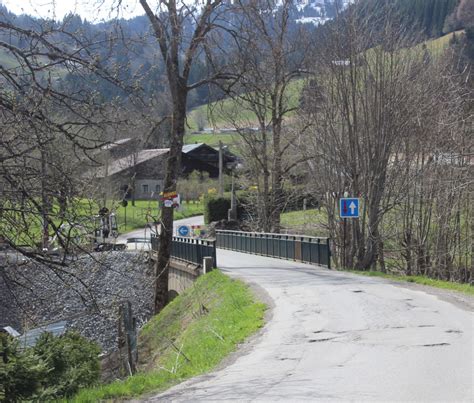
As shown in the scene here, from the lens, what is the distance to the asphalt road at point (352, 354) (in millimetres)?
8344

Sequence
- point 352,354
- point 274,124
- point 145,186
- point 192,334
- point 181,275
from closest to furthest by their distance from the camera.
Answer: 1. point 352,354
2. point 192,334
3. point 181,275
4. point 274,124
5. point 145,186

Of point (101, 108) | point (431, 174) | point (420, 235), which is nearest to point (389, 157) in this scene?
point (431, 174)

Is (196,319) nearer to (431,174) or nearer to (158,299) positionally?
(158,299)

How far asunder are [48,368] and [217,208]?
159 ft

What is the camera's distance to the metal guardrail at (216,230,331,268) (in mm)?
28219

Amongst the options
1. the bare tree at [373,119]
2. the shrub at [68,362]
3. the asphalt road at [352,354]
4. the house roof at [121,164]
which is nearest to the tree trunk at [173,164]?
the house roof at [121,164]

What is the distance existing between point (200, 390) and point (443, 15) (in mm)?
125069

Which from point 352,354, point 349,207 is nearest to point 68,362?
point 352,354

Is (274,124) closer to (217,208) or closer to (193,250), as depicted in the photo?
(193,250)

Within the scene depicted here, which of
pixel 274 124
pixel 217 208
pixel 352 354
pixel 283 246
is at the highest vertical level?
pixel 274 124

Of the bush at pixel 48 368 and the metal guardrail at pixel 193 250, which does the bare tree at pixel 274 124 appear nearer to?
the metal guardrail at pixel 193 250

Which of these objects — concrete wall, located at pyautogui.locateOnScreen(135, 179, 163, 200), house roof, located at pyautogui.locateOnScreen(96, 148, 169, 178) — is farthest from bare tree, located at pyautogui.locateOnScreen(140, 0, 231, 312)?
concrete wall, located at pyautogui.locateOnScreen(135, 179, 163, 200)

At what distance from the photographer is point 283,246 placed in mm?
32719

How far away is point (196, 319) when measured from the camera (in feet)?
68.6
